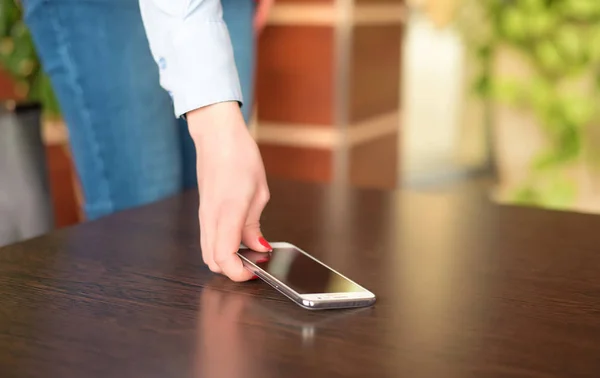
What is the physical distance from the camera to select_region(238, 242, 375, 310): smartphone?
0.54 metres

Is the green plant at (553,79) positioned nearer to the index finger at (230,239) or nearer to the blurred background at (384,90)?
the blurred background at (384,90)

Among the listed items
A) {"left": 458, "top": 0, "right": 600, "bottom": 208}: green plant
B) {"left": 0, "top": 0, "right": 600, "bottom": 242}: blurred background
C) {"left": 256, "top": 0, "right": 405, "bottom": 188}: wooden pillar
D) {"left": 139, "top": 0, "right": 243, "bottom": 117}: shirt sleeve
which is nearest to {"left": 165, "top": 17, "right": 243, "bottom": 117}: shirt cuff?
{"left": 139, "top": 0, "right": 243, "bottom": 117}: shirt sleeve

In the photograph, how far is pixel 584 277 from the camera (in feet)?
2.09

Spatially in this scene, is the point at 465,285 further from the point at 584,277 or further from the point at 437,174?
the point at 437,174

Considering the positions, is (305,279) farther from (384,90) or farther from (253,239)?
(384,90)

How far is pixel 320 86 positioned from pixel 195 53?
154 cm

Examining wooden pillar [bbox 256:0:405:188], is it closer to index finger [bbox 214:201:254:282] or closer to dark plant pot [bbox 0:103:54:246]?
dark plant pot [bbox 0:103:54:246]

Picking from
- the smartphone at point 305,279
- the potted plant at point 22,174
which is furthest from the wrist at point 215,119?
the potted plant at point 22,174

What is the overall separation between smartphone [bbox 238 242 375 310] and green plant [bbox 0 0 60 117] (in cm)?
137

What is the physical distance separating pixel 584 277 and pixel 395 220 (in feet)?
0.79

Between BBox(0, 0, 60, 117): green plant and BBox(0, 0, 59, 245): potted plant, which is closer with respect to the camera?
BBox(0, 0, 59, 245): potted plant

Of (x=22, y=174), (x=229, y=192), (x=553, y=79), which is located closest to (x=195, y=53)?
(x=229, y=192)

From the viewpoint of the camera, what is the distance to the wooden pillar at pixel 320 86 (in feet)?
7.17

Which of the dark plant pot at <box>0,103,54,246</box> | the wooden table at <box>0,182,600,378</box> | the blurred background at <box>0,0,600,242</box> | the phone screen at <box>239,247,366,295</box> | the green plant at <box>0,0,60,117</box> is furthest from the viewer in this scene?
the blurred background at <box>0,0,600,242</box>
